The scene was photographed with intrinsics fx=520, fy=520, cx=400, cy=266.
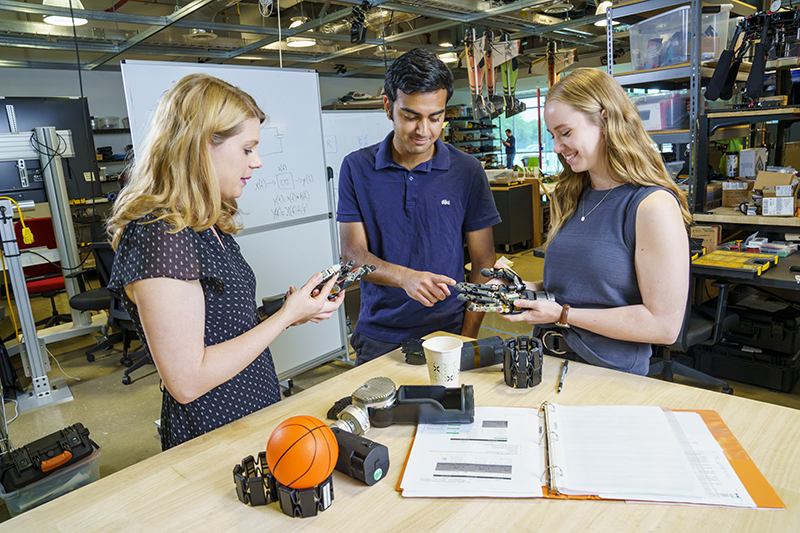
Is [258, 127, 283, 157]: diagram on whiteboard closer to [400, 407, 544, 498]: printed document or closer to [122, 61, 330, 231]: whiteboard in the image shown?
[122, 61, 330, 231]: whiteboard

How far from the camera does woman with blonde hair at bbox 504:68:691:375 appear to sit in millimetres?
1258

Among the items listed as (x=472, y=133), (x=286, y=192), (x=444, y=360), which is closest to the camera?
(x=444, y=360)

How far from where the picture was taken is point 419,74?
64.0 inches

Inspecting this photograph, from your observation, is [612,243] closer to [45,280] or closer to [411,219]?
[411,219]

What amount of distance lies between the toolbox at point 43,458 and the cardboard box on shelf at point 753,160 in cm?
395

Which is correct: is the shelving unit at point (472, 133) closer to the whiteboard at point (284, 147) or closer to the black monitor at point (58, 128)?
the black monitor at point (58, 128)

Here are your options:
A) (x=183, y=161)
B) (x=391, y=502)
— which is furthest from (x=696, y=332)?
(x=183, y=161)

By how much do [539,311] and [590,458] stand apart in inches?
17.2

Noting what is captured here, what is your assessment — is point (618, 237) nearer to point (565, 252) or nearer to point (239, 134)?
point (565, 252)

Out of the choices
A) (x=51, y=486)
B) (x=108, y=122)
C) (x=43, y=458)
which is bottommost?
(x=51, y=486)

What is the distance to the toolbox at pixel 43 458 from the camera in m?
1.91

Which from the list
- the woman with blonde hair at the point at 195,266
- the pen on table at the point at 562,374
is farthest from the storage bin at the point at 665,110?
the woman with blonde hair at the point at 195,266

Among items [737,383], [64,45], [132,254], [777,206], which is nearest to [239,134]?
[132,254]

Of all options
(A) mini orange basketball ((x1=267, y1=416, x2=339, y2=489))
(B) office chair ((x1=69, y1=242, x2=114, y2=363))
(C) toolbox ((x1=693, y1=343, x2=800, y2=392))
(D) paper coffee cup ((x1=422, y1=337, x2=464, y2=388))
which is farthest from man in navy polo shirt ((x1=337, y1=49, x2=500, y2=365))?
(B) office chair ((x1=69, y1=242, x2=114, y2=363))
